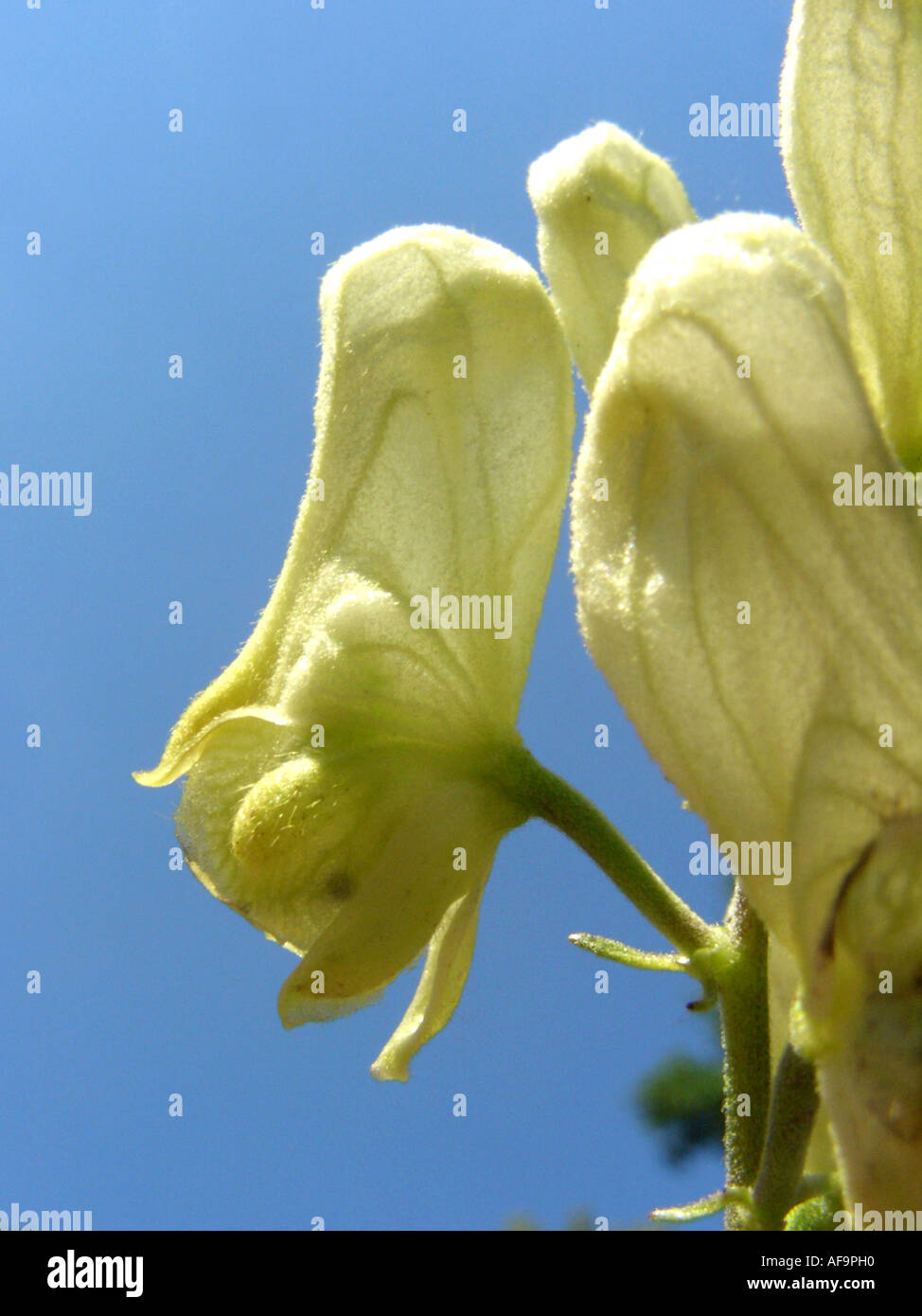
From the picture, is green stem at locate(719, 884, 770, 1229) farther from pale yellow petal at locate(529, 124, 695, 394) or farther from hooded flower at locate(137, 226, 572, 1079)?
pale yellow petal at locate(529, 124, 695, 394)

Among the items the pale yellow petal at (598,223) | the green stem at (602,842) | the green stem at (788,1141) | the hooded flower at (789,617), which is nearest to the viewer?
the hooded flower at (789,617)

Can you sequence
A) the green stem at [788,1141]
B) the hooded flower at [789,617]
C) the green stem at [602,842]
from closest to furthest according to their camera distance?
the hooded flower at [789,617] < the green stem at [788,1141] < the green stem at [602,842]

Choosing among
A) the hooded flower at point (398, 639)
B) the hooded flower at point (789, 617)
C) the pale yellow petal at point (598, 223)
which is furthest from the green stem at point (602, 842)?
the pale yellow petal at point (598, 223)

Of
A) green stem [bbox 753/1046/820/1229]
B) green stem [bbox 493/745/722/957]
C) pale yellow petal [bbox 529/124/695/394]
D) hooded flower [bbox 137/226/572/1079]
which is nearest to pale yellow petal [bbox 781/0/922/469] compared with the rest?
pale yellow petal [bbox 529/124/695/394]

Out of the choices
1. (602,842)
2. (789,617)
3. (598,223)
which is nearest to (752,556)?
(789,617)

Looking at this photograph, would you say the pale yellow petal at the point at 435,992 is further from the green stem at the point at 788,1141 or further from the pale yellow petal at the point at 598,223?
the pale yellow petal at the point at 598,223
